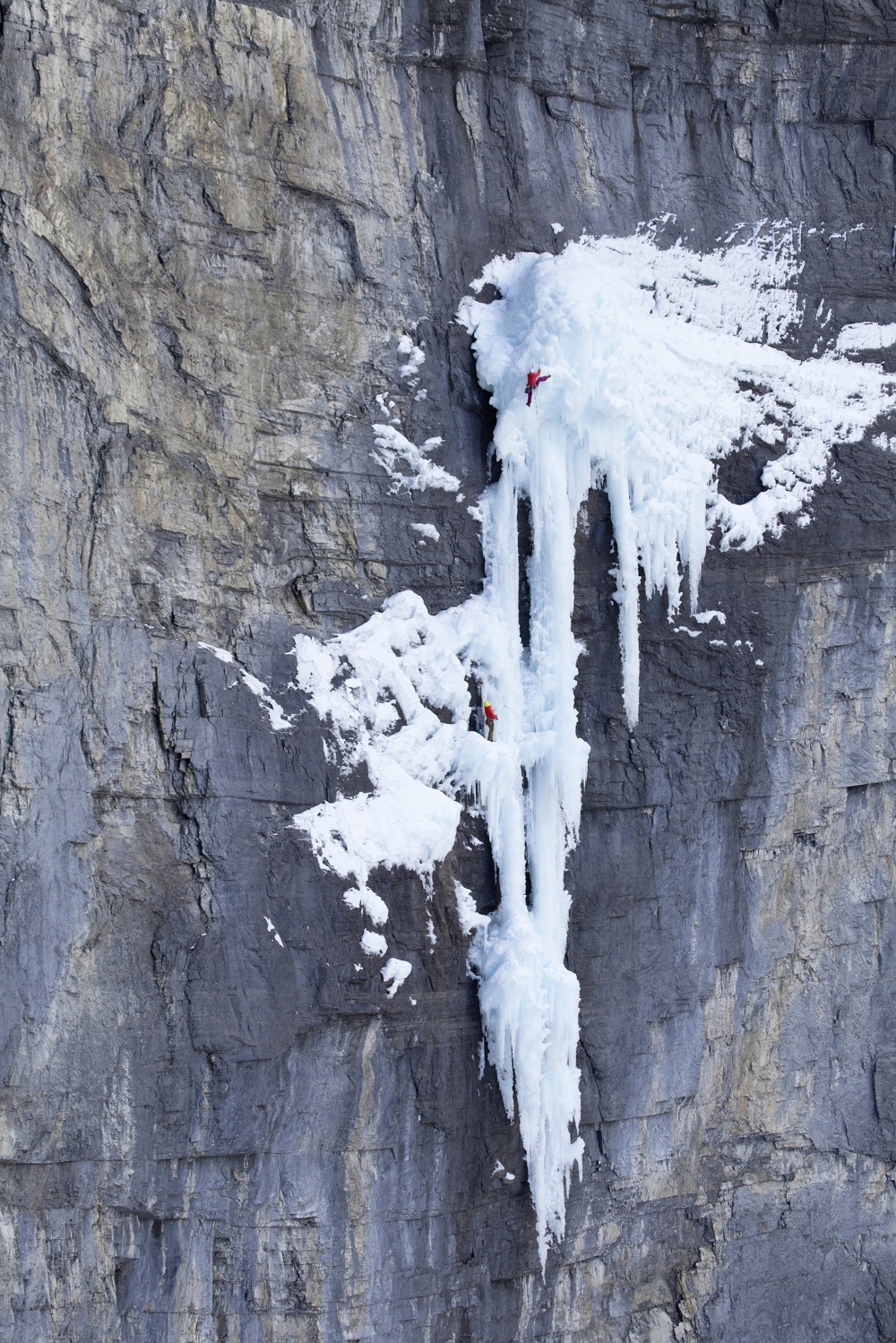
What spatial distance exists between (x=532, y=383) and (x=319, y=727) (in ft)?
12.0

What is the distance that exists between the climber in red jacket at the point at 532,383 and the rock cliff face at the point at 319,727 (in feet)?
2.07

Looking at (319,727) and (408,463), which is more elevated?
(408,463)

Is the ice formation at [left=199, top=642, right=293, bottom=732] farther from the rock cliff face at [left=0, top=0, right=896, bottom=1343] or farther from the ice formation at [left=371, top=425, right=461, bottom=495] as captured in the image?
the ice formation at [left=371, top=425, right=461, bottom=495]

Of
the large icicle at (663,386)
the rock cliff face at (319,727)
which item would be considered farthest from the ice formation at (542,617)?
the rock cliff face at (319,727)

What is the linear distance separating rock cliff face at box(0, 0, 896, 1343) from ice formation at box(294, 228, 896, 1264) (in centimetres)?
27

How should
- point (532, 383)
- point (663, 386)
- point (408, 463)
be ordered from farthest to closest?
point (663, 386)
point (408, 463)
point (532, 383)

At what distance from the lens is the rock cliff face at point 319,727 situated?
984cm

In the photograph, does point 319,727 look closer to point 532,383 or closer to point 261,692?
point 261,692

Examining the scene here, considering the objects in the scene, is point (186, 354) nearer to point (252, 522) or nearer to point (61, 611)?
point (252, 522)

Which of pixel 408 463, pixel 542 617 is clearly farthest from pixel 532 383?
pixel 542 617

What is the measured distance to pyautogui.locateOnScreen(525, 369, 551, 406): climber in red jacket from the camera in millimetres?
11430

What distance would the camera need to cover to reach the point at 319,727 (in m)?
11.0

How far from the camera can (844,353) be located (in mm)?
12812

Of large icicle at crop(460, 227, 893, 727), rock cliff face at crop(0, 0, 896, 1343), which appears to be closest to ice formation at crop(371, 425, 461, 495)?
rock cliff face at crop(0, 0, 896, 1343)
